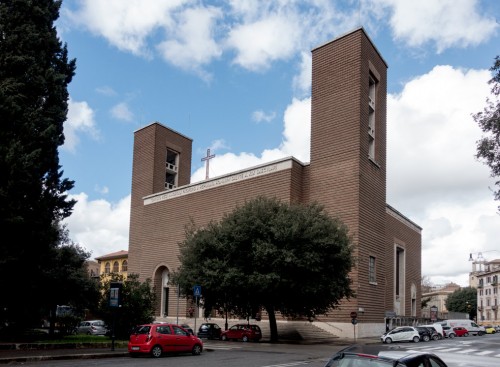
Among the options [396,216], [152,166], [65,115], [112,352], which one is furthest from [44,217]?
[396,216]

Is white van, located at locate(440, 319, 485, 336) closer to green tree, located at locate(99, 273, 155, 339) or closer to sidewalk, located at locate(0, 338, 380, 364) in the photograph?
green tree, located at locate(99, 273, 155, 339)

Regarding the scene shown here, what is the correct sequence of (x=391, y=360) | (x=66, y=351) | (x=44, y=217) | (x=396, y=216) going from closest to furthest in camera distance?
(x=391, y=360) < (x=66, y=351) < (x=44, y=217) < (x=396, y=216)

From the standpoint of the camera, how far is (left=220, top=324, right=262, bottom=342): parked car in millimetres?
36094

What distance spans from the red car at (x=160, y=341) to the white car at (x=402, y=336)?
21888mm

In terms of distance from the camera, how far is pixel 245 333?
36375 millimetres

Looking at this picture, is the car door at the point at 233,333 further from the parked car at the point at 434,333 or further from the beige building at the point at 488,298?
the beige building at the point at 488,298

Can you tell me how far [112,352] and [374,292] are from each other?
28.9 meters

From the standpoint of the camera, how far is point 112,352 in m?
22.4

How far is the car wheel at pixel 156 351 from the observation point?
2181cm

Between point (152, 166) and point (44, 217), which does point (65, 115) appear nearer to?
point (44, 217)

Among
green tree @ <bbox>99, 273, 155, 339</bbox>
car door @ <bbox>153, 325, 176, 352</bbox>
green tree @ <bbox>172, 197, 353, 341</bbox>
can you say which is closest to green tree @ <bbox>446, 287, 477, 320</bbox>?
green tree @ <bbox>172, 197, 353, 341</bbox>

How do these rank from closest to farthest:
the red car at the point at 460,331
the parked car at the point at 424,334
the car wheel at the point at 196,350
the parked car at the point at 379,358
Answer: the parked car at the point at 379,358 → the car wheel at the point at 196,350 → the parked car at the point at 424,334 → the red car at the point at 460,331

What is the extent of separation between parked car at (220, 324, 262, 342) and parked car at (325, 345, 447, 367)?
29.0 m

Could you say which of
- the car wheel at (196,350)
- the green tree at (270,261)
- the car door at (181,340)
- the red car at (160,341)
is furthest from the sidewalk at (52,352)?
the green tree at (270,261)
